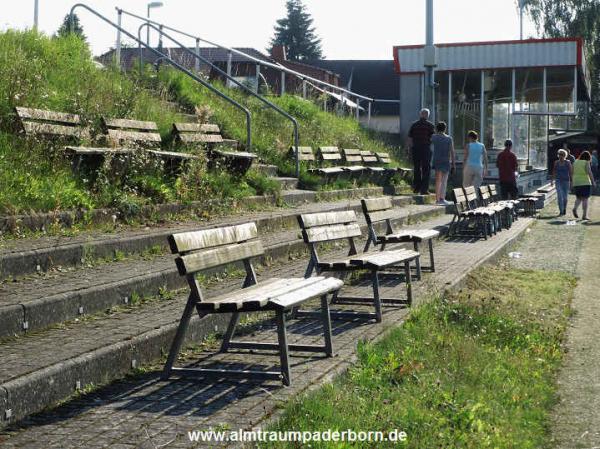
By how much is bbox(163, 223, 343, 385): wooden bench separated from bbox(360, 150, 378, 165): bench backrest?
51.2 ft

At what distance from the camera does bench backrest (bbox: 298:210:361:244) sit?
775cm

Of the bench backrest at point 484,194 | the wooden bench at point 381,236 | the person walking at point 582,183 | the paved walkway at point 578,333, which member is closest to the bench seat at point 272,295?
the paved walkway at point 578,333

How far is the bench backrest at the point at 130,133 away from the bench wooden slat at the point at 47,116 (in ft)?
1.31

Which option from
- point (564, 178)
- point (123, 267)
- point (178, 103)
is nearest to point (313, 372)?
point (123, 267)

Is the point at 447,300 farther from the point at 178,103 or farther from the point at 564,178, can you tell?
the point at 564,178

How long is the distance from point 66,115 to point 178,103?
5.04 m

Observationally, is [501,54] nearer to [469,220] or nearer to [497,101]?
[497,101]

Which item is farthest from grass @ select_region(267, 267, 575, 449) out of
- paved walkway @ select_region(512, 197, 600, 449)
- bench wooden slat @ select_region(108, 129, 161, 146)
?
bench wooden slat @ select_region(108, 129, 161, 146)

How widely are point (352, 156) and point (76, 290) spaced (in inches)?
592

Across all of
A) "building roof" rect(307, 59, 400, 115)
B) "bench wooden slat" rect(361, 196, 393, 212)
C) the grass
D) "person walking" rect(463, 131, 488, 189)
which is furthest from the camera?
"building roof" rect(307, 59, 400, 115)

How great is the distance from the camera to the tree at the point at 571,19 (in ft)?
200

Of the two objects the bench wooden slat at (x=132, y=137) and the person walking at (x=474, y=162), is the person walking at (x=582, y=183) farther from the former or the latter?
the bench wooden slat at (x=132, y=137)

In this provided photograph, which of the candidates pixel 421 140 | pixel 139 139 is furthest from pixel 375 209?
pixel 421 140

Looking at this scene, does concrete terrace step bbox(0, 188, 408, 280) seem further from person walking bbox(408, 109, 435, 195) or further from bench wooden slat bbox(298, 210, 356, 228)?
person walking bbox(408, 109, 435, 195)
